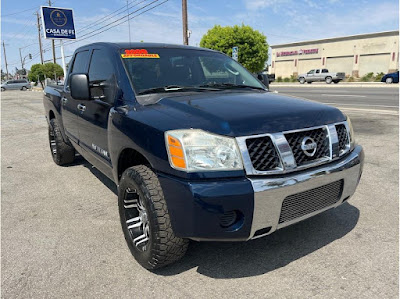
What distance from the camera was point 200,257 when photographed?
8.80 ft

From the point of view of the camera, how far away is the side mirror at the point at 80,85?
9.62 feet

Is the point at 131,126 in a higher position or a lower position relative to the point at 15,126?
higher

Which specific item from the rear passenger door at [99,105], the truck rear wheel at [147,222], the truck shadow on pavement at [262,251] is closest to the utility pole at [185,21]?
the rear passenger door at [99,105]

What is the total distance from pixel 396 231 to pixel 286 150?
5.48 feet

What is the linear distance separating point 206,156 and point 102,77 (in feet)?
6.01

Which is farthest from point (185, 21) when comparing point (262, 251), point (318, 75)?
point (318, 75)

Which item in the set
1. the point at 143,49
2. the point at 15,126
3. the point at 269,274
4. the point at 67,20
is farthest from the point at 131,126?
the point at 67,20

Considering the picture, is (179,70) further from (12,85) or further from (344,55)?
(344,55)

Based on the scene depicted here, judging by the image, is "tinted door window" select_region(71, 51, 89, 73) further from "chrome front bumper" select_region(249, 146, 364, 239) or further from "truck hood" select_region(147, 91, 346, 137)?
"chrome front bumper" select_region(249, 146, 364, 239)

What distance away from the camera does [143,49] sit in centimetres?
329

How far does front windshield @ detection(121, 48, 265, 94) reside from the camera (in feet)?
9.93

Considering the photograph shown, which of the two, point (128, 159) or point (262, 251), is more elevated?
point (128, 159)

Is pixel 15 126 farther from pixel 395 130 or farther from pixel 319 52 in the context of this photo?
pixel 319 52

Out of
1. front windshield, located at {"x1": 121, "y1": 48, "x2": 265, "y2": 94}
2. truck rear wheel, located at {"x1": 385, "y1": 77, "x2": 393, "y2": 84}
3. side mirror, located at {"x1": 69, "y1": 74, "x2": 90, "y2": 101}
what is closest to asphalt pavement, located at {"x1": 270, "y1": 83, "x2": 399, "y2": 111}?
front windshield, located at {"x1": 121, "y1": 48, "x2": 265, "y2": 94}
